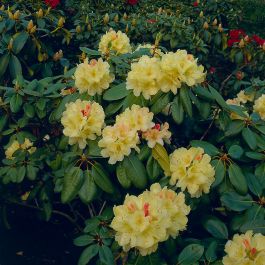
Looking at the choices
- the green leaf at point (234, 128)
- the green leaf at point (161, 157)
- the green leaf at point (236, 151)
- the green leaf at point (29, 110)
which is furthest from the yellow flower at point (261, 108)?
the green leaf at point (29, 110)

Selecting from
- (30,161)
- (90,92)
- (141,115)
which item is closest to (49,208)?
(30,161)

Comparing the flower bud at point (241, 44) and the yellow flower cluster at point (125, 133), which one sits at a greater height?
the yellow flower cluster at point (125, 133)

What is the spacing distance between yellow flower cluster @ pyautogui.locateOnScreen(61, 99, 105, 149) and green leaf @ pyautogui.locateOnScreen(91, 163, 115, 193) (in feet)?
0.32

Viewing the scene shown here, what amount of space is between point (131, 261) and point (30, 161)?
0.77 m

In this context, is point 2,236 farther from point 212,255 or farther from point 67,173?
point 212,255

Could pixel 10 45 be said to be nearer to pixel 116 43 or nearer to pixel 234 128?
pixel 116 43

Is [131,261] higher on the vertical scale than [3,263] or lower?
A: higher

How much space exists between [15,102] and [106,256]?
788 mm

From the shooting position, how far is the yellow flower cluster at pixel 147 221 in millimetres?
1507

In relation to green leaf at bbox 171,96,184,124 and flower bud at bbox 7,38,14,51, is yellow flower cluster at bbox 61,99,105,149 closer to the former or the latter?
green leaf at bbox 171,96,184,124

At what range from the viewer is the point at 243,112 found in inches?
77.0

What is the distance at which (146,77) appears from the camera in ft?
5.74

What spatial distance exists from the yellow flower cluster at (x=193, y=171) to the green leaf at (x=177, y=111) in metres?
0.12

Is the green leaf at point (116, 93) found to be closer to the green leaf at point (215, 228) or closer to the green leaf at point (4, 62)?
the green leaf at point (215, 228)
